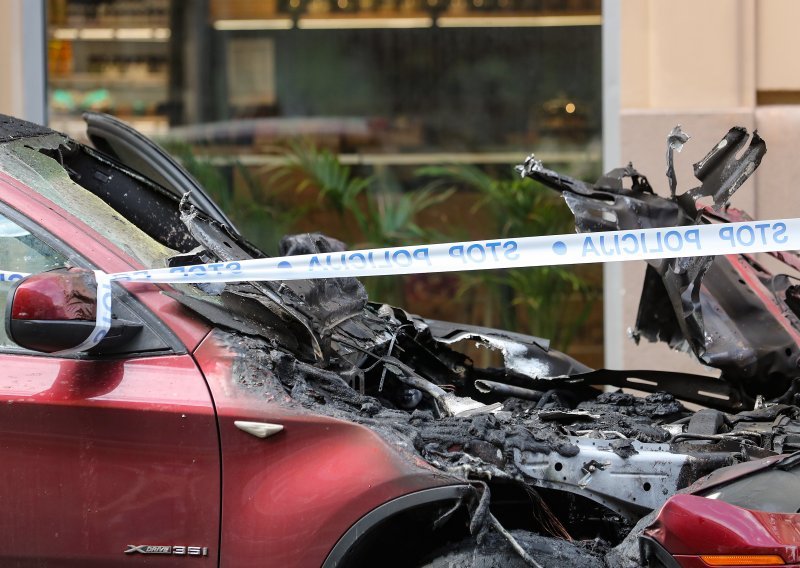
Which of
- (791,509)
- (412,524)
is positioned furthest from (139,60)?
(791,509)

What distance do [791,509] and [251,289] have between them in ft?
5.12

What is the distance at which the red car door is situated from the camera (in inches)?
107

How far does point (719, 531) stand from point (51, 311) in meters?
1.69

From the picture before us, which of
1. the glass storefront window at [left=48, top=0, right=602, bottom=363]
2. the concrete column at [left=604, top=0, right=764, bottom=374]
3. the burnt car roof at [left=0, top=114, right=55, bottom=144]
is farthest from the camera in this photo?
the glass storefront window at [left=48, top=0, right=602, bottom=363]

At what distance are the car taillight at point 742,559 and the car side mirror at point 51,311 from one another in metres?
1.58

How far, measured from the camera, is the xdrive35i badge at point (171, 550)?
2.71 m

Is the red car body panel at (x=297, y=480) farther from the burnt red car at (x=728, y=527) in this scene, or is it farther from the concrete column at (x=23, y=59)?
the concrete column at (x=23, y=59)

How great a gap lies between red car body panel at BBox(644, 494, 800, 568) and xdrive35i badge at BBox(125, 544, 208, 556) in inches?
44.3

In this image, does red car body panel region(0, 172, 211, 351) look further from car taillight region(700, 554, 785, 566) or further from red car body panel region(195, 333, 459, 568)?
car taillight region(700, 554, 785, 566)

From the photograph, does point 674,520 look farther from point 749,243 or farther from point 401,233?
point 401,233

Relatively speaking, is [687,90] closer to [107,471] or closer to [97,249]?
[97,249]

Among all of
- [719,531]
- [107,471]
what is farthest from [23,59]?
[719,531]

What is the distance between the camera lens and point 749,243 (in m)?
3.37

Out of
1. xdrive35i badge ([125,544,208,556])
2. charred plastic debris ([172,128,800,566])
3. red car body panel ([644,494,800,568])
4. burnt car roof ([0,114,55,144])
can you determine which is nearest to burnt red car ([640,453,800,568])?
red car body panel ([644,494,800,568])
